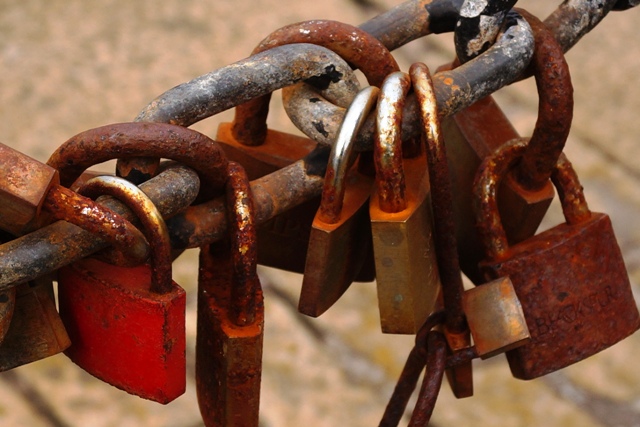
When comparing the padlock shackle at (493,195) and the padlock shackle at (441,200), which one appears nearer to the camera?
the padlock shackle at (441,200)

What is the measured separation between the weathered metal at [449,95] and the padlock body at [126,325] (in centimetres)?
14

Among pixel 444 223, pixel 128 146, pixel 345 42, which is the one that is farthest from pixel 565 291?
pixel 128 146

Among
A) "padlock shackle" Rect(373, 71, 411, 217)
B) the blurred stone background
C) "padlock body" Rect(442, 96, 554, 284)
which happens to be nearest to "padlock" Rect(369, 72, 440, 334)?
"padlock shackle" Rect(373, 71, 411, 217)

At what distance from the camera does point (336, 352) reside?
1.58 metres

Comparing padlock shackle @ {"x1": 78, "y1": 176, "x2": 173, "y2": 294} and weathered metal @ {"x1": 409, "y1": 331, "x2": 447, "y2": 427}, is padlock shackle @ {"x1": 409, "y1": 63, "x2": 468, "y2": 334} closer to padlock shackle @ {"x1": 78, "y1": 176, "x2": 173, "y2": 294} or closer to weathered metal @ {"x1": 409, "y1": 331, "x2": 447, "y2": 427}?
weathered metal @ {"x1": 409, "y1": 331, "x2": 447, "y2": 427}

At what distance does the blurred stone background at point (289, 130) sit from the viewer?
1.50 meters

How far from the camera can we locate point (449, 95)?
70 cm

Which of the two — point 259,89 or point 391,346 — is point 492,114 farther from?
point 391,346

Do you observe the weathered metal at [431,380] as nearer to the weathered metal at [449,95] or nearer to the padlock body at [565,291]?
the padlock body at [565,291]

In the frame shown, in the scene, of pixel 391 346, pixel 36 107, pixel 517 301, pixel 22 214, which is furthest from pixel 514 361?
pixel 36 107

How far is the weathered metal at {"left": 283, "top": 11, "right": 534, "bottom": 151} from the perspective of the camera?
692 millimetres

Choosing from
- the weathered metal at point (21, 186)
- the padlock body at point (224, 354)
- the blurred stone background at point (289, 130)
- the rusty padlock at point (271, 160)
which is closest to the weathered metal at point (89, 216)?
the weathered metal at point (21, 186)

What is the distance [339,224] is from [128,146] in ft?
0.52

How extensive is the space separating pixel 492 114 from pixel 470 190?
2.5 inches
